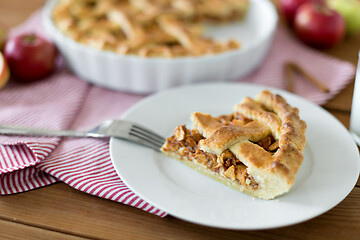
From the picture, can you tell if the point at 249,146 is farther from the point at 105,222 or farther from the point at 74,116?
the point at 74,116

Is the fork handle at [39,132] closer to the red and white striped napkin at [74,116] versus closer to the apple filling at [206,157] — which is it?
the red and white striped napkin at [74,116]

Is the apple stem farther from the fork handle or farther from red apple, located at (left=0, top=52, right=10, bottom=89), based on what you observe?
red apple, located at (left=0, top=52, right=10, bottom=89)

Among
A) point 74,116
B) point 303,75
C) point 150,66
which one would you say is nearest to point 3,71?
point 74,116

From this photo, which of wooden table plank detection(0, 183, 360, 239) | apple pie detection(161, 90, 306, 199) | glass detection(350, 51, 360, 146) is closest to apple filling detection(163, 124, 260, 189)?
apple pie detection(161, 90, 306, 199)

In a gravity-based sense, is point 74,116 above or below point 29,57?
below

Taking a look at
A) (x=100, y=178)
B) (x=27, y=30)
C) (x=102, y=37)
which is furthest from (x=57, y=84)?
(x=100, y=178)

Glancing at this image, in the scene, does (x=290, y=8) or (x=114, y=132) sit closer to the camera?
(x=114, y=132)

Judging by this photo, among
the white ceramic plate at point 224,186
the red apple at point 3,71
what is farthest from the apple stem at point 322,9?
the red apple at point 3,71
